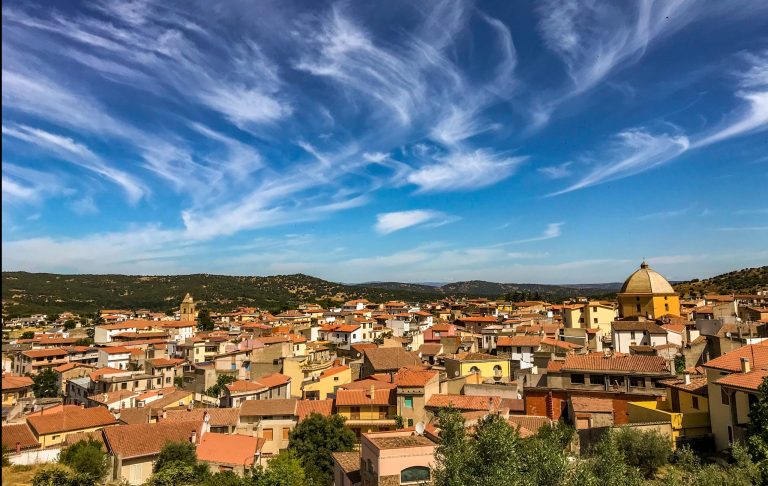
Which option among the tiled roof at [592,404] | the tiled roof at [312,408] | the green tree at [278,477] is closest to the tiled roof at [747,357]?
the tiled roof at [592,404]

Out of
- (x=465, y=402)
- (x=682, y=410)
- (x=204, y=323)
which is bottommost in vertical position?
(x=465, y=402)

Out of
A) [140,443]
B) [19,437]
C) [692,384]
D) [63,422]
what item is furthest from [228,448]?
[692,384]

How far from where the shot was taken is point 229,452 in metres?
29.0

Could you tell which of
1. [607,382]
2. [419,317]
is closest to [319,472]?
[607,382]

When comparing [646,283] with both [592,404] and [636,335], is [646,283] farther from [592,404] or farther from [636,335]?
[592,404]

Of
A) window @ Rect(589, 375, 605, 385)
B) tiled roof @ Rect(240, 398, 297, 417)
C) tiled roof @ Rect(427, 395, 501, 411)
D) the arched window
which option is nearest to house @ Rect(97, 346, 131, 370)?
tiled roof @ Rect(240, 398, 297, 417)

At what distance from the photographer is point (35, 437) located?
1324 inches

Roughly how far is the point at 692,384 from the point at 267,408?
80.5ft

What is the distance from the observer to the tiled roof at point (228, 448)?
92.2 ft

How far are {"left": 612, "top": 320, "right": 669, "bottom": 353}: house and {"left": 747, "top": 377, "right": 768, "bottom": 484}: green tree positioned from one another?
987 inches

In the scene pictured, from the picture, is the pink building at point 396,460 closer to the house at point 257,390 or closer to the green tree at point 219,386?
the house at point 257,390

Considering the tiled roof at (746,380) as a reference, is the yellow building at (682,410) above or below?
below

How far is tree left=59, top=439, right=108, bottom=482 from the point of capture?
85.3ft

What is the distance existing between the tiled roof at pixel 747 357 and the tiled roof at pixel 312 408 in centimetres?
2132
